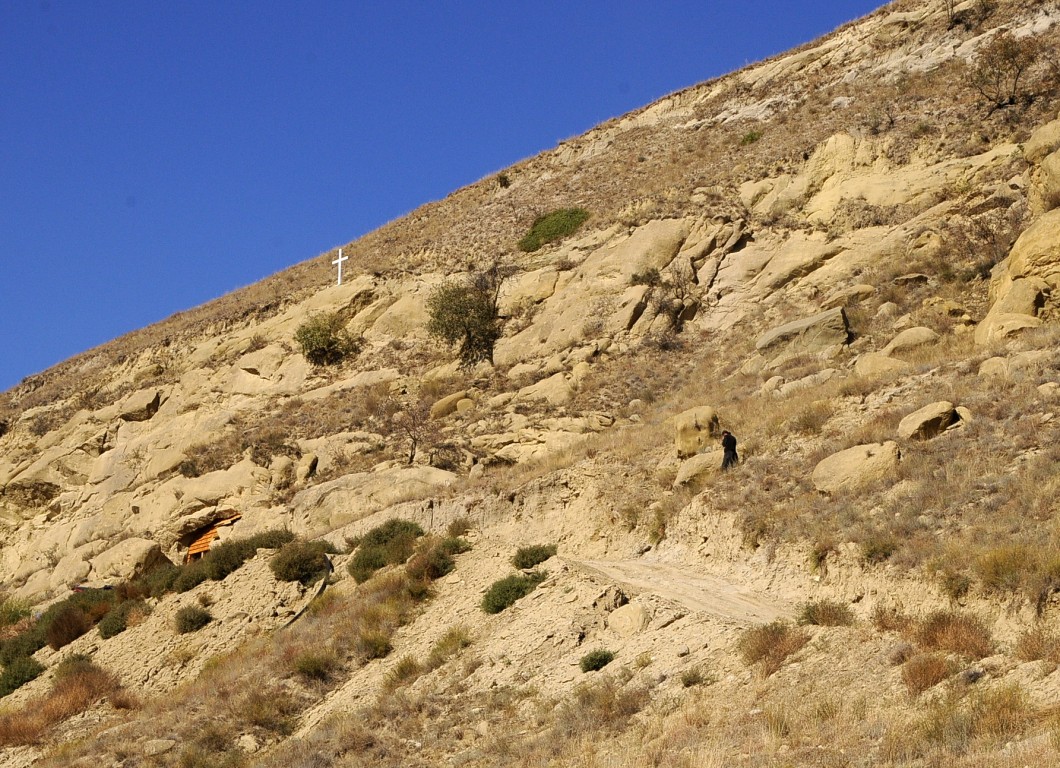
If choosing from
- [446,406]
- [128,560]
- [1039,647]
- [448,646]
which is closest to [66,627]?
[128,560]

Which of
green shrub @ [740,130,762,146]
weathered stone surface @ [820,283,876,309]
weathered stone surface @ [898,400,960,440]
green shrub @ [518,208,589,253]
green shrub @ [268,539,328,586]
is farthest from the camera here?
green shrub @ [740,130,762,146]

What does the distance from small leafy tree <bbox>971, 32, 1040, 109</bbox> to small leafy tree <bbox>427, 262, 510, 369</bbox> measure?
18.5 m

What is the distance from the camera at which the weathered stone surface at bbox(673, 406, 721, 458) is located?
61.6ft

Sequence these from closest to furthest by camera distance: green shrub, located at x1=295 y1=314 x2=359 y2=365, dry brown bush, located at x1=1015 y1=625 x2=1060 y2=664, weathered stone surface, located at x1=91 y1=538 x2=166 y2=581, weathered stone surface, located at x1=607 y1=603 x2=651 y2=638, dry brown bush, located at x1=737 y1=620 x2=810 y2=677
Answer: dry brown bush, located at x1=1015 y1=625 x2=1060 y2=664
dry brown bush, located at x1=737 y1=620 x2=810 y2=677
weathered stone surface, located at x1=607 y1=603 x2=651 y2=638
weathered stone surface, located at x1=91 y1=538 x2=166 y2=581
green shrub, located at x1=295 y1=314 x2=359 y2=365

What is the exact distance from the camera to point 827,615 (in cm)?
1124

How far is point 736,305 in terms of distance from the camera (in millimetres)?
29891

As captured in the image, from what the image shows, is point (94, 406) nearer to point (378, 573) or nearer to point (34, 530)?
point (34, 530)

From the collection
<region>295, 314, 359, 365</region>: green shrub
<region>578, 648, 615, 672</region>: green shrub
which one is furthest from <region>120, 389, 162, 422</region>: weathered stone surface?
<region>578, 648, 615, 672</region>: green shrub

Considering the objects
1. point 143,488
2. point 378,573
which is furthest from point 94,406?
point 378,573

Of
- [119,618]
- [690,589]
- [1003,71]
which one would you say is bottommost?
[690,589]

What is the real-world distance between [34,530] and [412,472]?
16882mm

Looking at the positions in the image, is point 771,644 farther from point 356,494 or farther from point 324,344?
point 324,344

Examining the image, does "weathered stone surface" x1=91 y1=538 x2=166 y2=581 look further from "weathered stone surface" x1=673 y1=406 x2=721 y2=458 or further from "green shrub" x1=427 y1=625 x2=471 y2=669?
"weathered stone surface" x1=673 y1=406 x2=721 y2=458

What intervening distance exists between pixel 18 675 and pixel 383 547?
774cm
